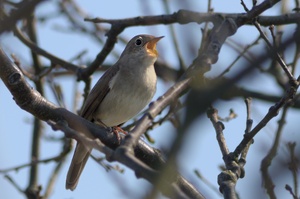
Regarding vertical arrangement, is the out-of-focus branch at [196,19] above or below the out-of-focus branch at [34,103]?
above

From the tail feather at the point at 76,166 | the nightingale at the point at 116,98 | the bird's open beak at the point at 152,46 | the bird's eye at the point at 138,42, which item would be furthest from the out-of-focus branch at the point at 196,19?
the tail feather at the point at 76,166

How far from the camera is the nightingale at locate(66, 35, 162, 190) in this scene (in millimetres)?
6434

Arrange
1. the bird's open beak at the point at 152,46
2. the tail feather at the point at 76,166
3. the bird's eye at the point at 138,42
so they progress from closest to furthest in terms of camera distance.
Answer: the tail feather at the point at 76,166 < the bird's open beak at the point at 152,46 < the bird's eye at the point at 138,42

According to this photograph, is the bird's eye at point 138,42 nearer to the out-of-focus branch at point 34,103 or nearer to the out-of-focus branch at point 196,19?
the out-of-focus branch at point 196,19

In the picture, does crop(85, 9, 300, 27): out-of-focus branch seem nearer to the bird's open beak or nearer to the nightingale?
the nightingale

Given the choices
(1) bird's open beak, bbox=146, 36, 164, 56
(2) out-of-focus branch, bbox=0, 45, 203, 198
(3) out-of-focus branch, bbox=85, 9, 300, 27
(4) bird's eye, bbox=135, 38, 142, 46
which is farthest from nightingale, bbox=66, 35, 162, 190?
(2) out-of-focus branch, bbox=0, 45, 203, 198

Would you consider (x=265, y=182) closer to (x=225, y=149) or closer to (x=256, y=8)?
(x=225, y=149)

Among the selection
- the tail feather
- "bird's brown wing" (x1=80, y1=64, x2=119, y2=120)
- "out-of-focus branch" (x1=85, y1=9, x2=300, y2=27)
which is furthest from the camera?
"bird's brown wing" (x1=80, y1=64, x2=119, y2=120)

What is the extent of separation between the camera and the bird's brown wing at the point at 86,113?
6.39 meters

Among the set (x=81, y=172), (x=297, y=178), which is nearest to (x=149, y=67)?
(x=81, y=172)

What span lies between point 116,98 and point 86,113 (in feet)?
1.35

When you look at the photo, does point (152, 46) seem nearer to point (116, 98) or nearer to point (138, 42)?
point (138, 42)

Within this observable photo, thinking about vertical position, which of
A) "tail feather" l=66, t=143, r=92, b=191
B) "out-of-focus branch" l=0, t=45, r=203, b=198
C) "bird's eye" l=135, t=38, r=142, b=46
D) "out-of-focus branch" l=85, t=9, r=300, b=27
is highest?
"bird's eye" l=135, t=38, r=142, b=46

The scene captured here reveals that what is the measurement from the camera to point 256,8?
14.7 ft
